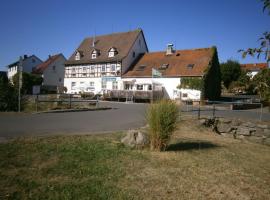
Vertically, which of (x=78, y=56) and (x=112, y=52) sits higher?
(x=78, y=56)

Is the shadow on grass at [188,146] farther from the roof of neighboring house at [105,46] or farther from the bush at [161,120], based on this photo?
the roof of neighboring house at [105,46]

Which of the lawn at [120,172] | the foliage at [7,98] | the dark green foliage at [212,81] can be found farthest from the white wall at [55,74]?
the lawn at [120,172]

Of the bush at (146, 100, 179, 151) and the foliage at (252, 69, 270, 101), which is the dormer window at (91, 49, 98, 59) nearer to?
the bush at (146, 100, 179, 151)

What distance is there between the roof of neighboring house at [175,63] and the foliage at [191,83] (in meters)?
0.74

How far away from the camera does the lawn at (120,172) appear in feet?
14.3

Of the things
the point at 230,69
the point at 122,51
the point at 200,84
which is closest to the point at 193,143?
the point at 200,84

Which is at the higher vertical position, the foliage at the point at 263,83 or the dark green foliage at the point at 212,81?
the dark green foliage at the point at 212,81

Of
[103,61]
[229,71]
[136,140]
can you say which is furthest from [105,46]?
[136,140]

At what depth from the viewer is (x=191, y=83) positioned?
103ft

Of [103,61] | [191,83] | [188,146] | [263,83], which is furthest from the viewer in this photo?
[103,61]

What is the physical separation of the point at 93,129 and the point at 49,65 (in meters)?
49.9

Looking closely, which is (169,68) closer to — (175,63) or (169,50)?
(175,63)

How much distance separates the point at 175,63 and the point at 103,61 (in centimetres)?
1183

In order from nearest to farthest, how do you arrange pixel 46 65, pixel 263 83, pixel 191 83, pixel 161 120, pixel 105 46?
pixel 263 83
pixel 161 120
pixel 191 83
pixel 105 46
pixel 46 65
